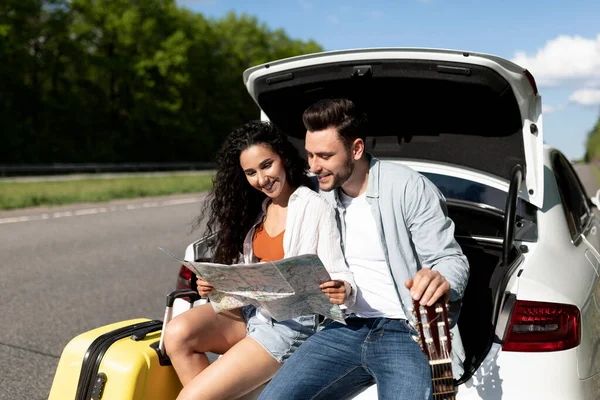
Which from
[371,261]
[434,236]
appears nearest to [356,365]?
[371,261]

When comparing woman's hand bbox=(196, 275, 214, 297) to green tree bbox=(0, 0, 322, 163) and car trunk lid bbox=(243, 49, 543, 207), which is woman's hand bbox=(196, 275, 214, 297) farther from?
green tree bbox=(0, 0, 322, 163)

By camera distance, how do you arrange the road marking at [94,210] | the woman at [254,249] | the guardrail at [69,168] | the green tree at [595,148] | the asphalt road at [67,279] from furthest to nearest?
1. the green tree at [595,148]
2. the guardrail at [69,168]
3. the road marking at [94,210]
4. the asphalt road at [67,279]
5. the woman at [254,249]

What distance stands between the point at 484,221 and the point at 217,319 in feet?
5.97

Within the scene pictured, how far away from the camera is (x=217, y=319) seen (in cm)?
296

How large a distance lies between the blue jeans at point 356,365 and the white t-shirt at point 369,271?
0.16 ft

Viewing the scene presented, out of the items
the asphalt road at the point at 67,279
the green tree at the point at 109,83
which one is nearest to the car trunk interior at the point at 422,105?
the asphalt road at the point at 67,279

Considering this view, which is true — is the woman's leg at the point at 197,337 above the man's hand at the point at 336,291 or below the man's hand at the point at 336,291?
below

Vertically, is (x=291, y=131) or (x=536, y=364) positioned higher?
(x=291, y=131)

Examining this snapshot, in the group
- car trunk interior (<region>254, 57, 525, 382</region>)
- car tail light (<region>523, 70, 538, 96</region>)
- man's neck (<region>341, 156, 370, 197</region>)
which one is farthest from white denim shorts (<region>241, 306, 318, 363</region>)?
car tail light (<region>523, 70, 538, 96</region>)

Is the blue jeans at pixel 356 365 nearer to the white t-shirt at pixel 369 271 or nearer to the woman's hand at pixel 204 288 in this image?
the white t-shirt at pixel 369 271

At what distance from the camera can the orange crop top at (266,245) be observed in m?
3.00

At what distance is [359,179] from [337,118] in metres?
0.28

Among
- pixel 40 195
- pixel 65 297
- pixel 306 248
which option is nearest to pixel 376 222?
pixel 306 248

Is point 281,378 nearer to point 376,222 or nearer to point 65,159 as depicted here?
point 376,222
